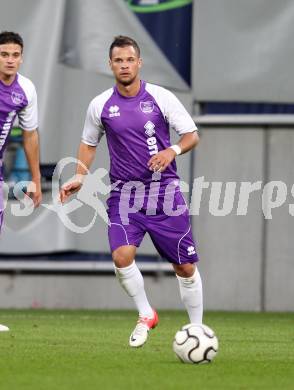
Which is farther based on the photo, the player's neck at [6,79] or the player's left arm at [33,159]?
the player's left arm at [33,159]

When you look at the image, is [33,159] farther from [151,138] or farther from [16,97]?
[151,138]

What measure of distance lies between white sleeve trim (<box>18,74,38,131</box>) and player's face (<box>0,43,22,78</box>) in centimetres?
19

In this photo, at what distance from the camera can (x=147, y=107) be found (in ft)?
33.8

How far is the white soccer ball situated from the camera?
8.88 metres

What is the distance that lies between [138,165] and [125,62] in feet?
2.65

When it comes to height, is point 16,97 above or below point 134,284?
above

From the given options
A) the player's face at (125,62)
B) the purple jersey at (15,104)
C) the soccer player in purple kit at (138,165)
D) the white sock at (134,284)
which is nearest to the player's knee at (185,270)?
the soccer player in purple kit at (138,165)

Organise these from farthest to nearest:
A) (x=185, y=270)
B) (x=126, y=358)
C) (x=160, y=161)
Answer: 1. (x=185, y=270)
2. (x=160, y=161)
3. (x=126, y=358)

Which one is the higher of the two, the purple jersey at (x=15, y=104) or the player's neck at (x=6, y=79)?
the player's neck at (x=6, y=79)

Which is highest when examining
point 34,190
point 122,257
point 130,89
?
point 130,89

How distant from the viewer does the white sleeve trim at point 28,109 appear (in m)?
11.2

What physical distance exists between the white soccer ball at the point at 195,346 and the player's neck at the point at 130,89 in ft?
7.29

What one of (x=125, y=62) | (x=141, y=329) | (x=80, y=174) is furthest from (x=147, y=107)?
(x=141, y=329)

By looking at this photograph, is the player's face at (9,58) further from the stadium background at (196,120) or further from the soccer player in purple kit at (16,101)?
the stadium background at (196,120)
